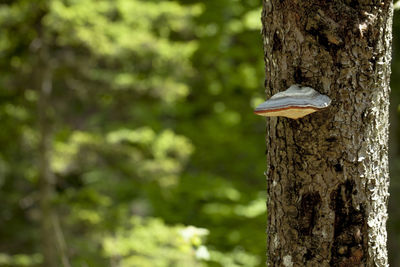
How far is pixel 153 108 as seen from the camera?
24.5ft

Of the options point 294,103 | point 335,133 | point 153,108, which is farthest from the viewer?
point 153,108

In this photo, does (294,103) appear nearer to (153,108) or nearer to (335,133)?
(335,133)

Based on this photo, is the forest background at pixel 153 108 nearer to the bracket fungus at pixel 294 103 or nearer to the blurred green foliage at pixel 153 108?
the blurred green foliage at pixel 153 108

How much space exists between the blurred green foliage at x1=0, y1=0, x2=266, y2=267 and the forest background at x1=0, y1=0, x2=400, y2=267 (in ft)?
0.07

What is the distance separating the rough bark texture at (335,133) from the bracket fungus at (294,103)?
0.21 ft

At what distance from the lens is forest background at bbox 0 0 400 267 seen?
6.31m

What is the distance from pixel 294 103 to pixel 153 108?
6434 millimetres

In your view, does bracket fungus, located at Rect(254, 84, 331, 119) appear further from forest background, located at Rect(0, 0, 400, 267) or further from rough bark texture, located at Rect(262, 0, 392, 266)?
forest background, located at Rect(0, 0, 400, 267)

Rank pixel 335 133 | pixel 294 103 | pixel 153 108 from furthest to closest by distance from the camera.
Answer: pixel 153 108, pixel 335 133, pixel 294 103

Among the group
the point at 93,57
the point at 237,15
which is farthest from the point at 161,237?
the point at 237,15

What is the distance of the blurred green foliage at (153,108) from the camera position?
6.32 m

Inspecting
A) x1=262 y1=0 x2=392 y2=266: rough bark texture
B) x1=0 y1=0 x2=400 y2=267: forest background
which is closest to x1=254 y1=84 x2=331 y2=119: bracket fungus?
x1=262 y1=0 x2=392 y2=266: rough bark texture

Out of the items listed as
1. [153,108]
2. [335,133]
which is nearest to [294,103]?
[335,133]

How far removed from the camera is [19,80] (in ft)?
22.3
